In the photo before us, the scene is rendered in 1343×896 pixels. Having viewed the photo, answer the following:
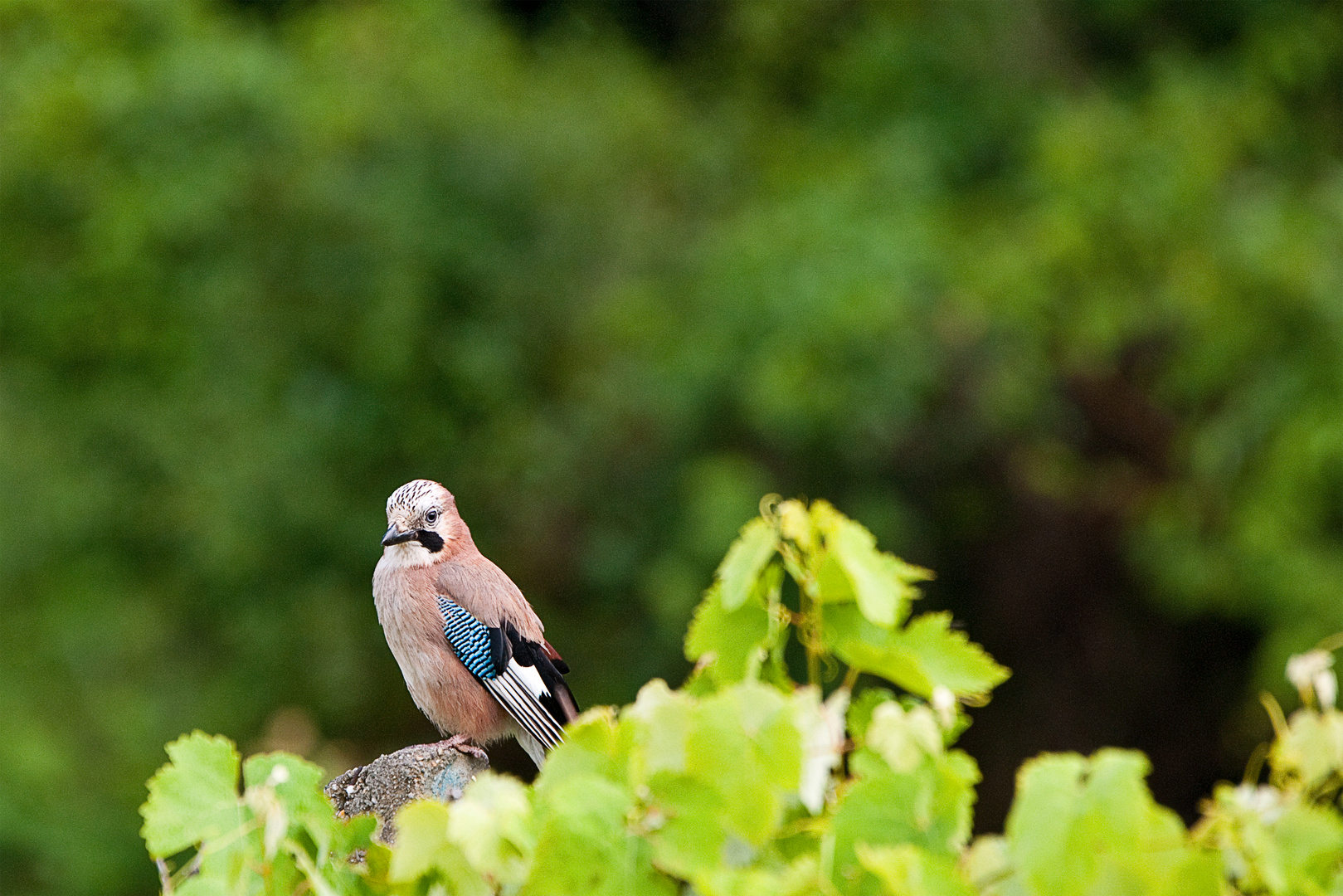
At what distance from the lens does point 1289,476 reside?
7.77 meters

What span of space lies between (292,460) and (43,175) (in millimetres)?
2992

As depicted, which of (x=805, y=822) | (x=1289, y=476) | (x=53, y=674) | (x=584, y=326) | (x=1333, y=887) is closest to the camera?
(x=1333, y=887)

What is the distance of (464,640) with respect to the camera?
3410mm

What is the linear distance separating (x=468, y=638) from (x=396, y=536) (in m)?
0.29

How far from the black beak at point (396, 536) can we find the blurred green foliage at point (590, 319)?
528 cm

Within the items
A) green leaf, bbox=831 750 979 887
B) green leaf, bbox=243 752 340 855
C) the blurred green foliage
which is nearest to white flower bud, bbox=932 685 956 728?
green leaf, bbox=831 750 979 887

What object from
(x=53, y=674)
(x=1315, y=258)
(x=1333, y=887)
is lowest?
(x=1333, y=887)

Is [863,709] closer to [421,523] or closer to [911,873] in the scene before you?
[911,873]

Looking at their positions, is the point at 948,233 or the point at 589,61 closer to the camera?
the point at 948,233

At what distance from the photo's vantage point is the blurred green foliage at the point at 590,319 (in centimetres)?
882

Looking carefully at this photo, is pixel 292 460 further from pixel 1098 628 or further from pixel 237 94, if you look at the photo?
pixel 1098 628

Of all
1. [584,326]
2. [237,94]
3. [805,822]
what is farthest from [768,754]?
[237,94]

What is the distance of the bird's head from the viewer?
330cm

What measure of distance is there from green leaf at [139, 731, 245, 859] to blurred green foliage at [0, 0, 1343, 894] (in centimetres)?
651
